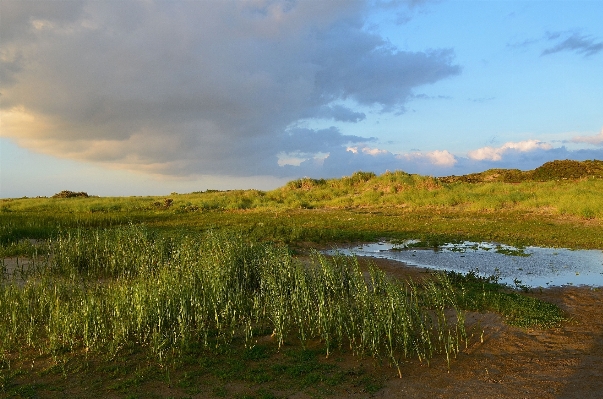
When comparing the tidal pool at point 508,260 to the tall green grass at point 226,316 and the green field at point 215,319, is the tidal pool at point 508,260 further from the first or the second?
the tall green grass at point 226,316

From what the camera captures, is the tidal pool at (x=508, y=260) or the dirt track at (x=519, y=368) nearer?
the dirt track at (x=519, y=368)

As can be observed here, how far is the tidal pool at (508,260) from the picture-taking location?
1241 cm

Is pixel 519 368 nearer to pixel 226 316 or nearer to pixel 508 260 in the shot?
pixel 226 316

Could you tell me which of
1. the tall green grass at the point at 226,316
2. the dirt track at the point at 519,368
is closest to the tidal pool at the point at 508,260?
the tall green grass at the point at 226,316

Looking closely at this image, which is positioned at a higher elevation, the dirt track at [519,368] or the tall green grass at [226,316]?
the tall green grass at [226,316]

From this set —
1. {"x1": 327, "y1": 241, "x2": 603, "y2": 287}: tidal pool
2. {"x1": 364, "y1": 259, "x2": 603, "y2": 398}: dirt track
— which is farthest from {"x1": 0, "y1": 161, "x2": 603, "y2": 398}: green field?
{"x1": 327, "y1": 241, "x2": 603, "y2": 287}: tidal pool

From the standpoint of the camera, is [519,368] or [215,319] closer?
[519,368]

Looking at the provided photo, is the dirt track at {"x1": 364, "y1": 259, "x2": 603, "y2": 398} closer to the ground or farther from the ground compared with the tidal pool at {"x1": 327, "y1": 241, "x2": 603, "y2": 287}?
closer to the ground

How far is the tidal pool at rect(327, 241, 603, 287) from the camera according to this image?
12.4 meters

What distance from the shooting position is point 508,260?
48.7ft

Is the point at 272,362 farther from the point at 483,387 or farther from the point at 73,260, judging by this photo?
the point at 73,260

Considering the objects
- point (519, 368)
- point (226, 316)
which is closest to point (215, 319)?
point (226, 316)

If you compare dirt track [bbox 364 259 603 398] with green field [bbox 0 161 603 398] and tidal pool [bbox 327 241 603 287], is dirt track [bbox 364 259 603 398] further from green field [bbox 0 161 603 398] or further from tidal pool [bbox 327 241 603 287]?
tidal pool [bbox 327 241 603 287]

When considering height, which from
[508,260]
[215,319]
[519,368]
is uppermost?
[215,319]
